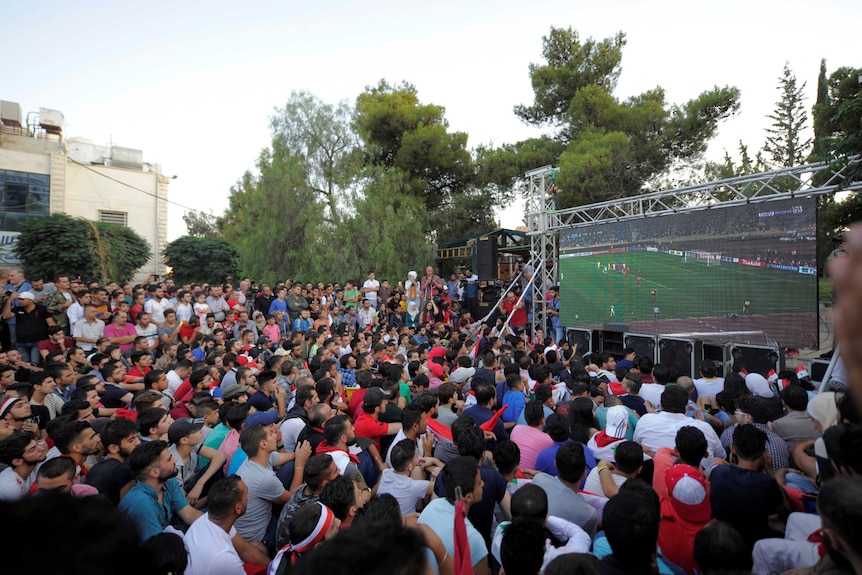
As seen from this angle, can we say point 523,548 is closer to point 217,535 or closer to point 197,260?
point 217,535

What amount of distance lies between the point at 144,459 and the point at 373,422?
6.09 feet

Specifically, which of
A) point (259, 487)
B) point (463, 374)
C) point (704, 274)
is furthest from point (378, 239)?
point (259, 487)

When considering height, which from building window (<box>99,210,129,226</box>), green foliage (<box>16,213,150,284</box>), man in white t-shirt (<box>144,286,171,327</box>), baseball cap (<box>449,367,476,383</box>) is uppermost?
building window (<box>99,210,129,226</box>)

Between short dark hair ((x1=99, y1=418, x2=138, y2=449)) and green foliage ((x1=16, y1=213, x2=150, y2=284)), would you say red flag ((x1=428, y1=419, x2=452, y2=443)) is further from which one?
green foliage ((x1=16, y1=213, x2=150, y2=284))

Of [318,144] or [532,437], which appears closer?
[532,437]

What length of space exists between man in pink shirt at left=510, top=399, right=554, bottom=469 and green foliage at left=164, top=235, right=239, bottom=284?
20979 mm

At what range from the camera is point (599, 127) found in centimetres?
1925

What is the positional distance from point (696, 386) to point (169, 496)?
5818 mm

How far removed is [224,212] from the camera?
38000 mm

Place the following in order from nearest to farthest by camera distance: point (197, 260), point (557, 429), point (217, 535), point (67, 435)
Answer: point (217, 535)
point (67, 435)
point (557, 429)
point (197, 260)

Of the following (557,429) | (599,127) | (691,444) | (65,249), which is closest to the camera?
(691,444)

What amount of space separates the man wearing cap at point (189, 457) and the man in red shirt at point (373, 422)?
1.13m

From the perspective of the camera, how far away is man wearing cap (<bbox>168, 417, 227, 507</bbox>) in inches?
140

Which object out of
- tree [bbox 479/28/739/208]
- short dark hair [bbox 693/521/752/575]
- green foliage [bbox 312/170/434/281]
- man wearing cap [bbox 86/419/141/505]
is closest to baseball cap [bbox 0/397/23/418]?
man wearing cap [bbox 86/419/141/505]
